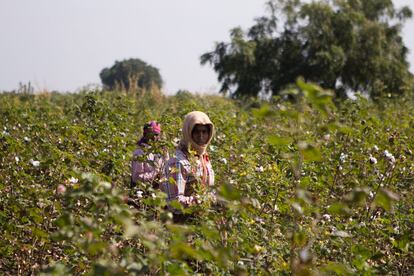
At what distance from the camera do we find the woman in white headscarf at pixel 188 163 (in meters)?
2.65

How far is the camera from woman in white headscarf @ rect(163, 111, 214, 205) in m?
2.65

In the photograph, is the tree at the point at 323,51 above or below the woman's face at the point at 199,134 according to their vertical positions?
above

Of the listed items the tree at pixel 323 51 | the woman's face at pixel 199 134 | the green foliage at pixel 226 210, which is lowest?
the green foliage at pixel 226 210

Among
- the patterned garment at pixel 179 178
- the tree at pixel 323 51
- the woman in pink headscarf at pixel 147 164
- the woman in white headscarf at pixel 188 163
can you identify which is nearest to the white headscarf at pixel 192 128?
the woman in white headscarf at pixel 188 163

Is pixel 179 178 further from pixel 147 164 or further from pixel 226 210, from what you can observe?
pixel 226 210

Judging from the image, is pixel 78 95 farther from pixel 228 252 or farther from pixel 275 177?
pixel 228 252

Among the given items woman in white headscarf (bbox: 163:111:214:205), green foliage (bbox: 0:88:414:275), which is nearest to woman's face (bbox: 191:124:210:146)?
woman in white headscarf (bbox: 163:111:214:205)

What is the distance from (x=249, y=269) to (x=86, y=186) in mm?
699

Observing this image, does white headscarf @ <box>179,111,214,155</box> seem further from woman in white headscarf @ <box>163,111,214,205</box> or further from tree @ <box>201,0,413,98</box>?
tree @ <box>201,0,413,98</box>

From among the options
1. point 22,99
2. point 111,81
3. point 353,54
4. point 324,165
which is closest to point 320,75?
point 353,54

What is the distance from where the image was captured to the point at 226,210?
1713 mm

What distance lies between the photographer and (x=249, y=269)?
1.83 metres

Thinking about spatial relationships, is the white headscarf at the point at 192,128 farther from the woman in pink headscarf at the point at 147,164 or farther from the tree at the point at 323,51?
the tree at the point at 323,51

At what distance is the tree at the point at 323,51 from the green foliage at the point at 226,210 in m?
13.2
